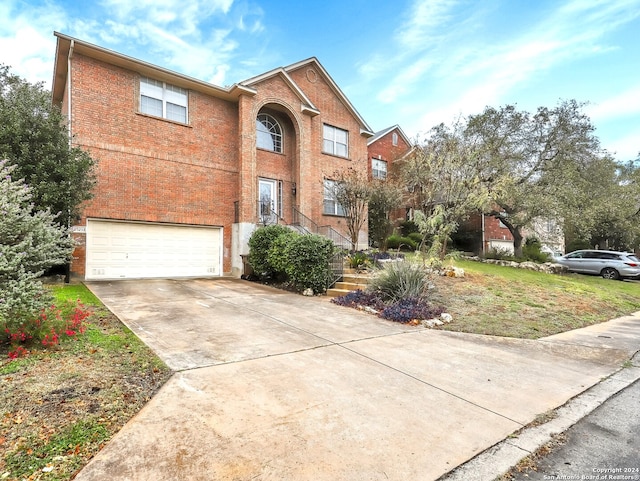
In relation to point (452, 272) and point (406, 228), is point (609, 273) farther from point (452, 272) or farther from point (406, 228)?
point (452, 272)

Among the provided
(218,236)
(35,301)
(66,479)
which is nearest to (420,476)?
(66,479)

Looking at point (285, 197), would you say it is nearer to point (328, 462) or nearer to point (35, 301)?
point (35, 301)

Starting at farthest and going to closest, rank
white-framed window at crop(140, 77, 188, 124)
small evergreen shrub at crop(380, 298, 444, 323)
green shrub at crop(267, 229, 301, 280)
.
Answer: white-framed window at crop(140, 77, 188, 124)
green shrub at crop(267, 229, 301, 280)
small evergreen shrub at crop(380, 298, 444, 323)

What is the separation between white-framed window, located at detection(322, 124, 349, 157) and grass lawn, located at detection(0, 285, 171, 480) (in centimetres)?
1452

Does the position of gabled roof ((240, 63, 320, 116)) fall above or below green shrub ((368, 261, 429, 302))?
above

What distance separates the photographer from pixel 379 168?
904 inches

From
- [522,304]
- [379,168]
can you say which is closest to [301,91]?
[379,168]

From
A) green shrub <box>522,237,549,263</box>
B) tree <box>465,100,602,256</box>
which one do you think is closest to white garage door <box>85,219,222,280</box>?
tree <box>465,100,602,256</box>

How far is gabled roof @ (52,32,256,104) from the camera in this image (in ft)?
36.4

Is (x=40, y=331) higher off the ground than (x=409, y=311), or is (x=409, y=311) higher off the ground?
(x=40, y=331)

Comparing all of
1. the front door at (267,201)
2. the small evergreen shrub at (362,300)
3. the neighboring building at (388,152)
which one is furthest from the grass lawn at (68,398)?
the neighboring building at (388,152)

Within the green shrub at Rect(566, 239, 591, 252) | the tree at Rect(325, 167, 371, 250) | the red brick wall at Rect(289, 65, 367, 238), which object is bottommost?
the green shrub at Rect(566, 239, 591, 252)

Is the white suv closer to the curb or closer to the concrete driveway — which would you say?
the concrete driveway

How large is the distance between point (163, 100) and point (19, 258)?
11.1 metres
